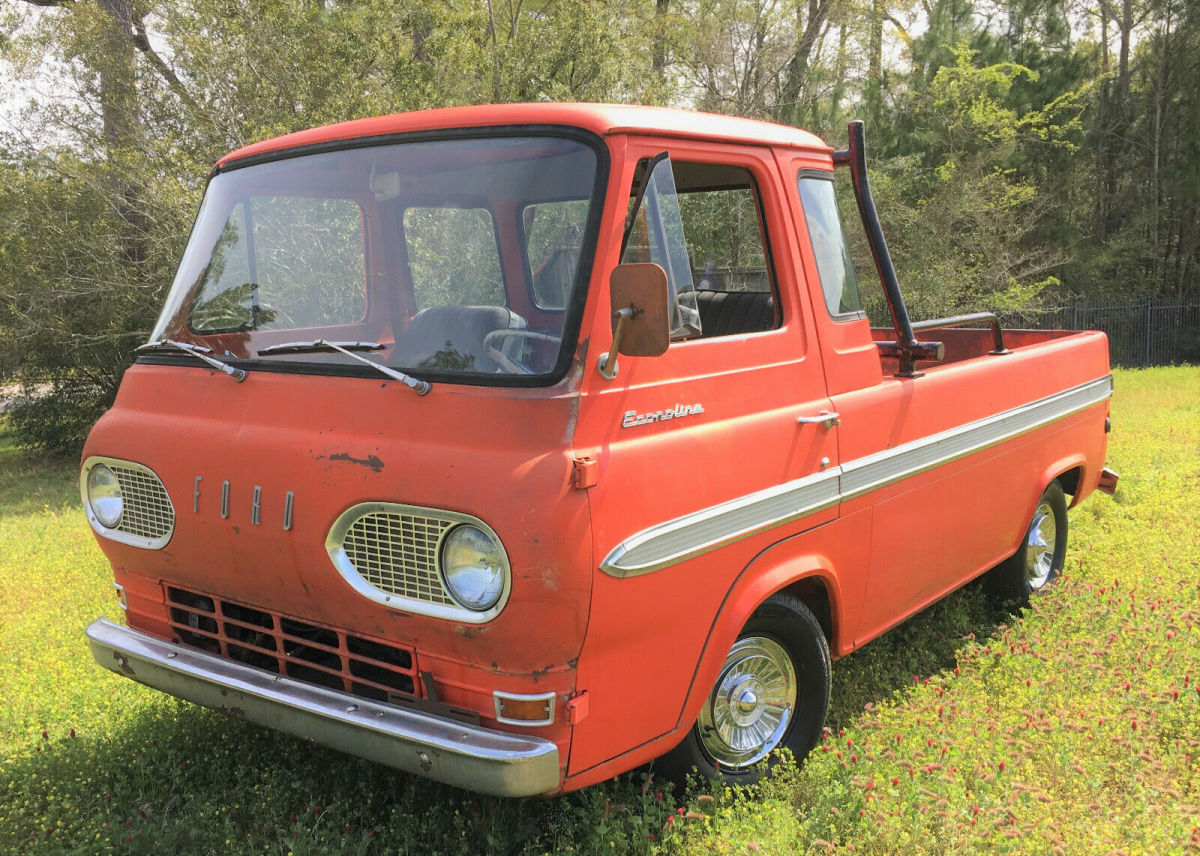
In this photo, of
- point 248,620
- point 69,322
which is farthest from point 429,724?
point 69,322

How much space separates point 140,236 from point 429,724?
1242 centimetres

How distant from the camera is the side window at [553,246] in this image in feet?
9.38

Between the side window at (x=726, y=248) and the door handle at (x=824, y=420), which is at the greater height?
the side window at (x=726, y=248)

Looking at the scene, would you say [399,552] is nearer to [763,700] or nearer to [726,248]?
[763,700]

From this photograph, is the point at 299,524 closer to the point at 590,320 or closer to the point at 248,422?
the point at 248,422

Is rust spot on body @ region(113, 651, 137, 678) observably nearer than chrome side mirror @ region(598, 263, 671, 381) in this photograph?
No

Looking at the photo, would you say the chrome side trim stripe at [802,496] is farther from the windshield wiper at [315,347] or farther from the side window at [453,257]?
the windshield wiper at [315,347]

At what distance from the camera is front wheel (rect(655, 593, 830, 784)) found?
3287 millimetres

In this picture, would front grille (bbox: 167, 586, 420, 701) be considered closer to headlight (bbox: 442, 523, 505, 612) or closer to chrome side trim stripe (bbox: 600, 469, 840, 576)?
headlight (bbox: 442, 523, 505, 612)

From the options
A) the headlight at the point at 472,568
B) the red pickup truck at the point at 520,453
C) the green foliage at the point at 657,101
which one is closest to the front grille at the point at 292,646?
the red pickup truck at the point at 520,453

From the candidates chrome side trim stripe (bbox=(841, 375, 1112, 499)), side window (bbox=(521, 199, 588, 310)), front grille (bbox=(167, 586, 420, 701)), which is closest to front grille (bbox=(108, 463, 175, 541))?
front grille (bbox=(167, 586, 420, 701))

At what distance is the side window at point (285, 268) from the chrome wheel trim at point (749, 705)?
1.79 meters

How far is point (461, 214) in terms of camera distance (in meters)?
3.15

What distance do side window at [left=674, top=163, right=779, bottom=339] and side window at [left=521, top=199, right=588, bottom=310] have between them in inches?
18.7
